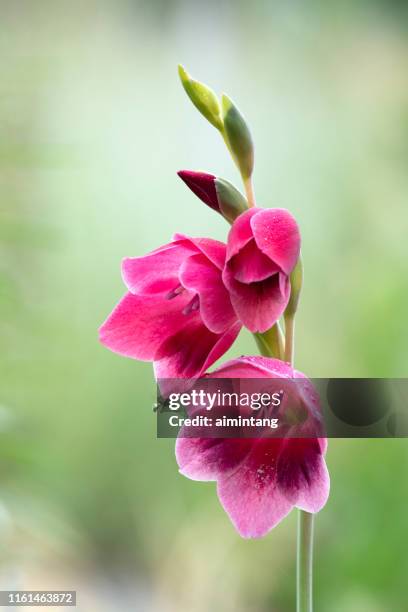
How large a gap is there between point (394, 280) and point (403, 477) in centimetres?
54

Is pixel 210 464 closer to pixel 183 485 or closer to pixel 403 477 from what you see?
pixel 403 477

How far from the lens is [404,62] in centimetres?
228

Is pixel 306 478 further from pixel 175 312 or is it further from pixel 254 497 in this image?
pixel 175 312

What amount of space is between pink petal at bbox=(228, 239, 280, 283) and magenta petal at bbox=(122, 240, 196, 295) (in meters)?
0.05

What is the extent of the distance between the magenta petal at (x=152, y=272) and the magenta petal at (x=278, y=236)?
0.06 m

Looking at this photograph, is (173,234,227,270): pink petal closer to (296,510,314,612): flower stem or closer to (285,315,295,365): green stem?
(285,315,295,365): green stem

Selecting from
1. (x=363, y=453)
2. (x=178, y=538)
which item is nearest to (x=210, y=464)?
(x=363, y=453)

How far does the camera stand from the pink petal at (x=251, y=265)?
0.39 metres

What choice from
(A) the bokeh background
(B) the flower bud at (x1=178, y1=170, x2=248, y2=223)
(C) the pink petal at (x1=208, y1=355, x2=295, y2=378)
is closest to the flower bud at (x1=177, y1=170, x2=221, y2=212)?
(B) the flower bud at (x1=178, y1=170, x2=248, y2=223)

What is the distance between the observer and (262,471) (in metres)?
0.42

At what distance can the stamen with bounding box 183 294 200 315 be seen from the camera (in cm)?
44

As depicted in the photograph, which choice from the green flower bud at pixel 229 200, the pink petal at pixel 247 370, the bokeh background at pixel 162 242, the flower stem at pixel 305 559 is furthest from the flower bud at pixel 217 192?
the bokeh background at pixel 162 242

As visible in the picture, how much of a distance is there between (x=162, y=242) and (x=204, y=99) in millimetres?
1678

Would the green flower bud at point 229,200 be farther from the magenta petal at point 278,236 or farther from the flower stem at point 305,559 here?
the flower stem at point 305,559
